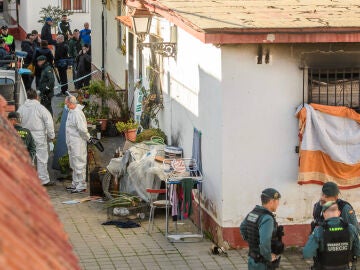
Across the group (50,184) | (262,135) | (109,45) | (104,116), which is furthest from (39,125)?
(109,45)

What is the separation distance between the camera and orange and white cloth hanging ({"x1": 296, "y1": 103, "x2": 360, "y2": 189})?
11742 millimetres

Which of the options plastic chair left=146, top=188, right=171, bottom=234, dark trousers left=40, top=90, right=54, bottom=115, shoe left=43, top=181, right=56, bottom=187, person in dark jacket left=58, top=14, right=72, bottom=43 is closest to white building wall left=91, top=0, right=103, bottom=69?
dark trousers left=40, top=90, right=54, bottom=115

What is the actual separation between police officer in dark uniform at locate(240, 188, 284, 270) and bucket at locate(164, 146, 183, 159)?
4.52 meters

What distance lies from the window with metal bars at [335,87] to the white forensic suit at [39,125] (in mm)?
5166

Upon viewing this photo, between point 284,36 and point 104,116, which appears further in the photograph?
point 104,116

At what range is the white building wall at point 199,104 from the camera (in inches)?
471

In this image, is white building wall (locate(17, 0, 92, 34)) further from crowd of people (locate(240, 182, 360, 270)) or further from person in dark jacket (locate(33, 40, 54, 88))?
crowd of people (locate(240, 182, 360, 270))

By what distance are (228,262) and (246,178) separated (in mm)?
1103

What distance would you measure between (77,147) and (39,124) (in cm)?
72

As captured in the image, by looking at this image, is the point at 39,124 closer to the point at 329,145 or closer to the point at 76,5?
the point at 329,145

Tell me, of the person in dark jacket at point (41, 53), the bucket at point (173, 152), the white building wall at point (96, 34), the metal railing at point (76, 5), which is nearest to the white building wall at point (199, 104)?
the bucket at point (173, 152)

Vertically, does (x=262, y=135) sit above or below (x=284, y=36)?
below

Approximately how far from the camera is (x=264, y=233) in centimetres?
905

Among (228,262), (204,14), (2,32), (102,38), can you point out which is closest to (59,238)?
(228,262)
